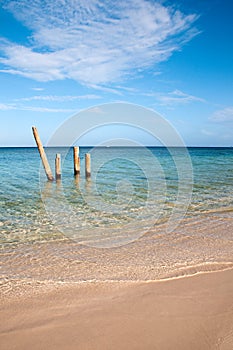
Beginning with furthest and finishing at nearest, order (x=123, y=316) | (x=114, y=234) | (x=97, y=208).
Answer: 1. (x=97, y=208)
2. (x=114, y=234)
3. (x=123, y=316)

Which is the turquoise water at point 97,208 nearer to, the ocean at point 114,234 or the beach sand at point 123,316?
the ocean at point 114,234

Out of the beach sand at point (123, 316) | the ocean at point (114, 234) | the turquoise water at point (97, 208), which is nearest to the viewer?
the beach sand at point (123, 316)

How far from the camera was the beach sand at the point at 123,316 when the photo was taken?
2586 mm

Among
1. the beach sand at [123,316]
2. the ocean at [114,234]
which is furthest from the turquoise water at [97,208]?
the beach sand at [123,316]

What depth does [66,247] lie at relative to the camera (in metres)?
5.57

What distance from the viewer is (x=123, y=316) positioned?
2.99m

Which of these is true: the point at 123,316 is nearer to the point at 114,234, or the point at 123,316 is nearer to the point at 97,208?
the point at 114,234

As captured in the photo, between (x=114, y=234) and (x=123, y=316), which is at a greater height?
(x=123, y=316)

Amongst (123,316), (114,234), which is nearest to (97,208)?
(114,234)

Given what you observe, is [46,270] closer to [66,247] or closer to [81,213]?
Result: [66,247]

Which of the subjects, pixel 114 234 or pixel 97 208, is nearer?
pixel 114 234

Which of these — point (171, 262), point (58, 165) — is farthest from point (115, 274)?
point (58, 165)

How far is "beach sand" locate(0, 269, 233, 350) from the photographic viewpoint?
2.59m

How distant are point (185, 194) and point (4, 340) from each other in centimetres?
963
